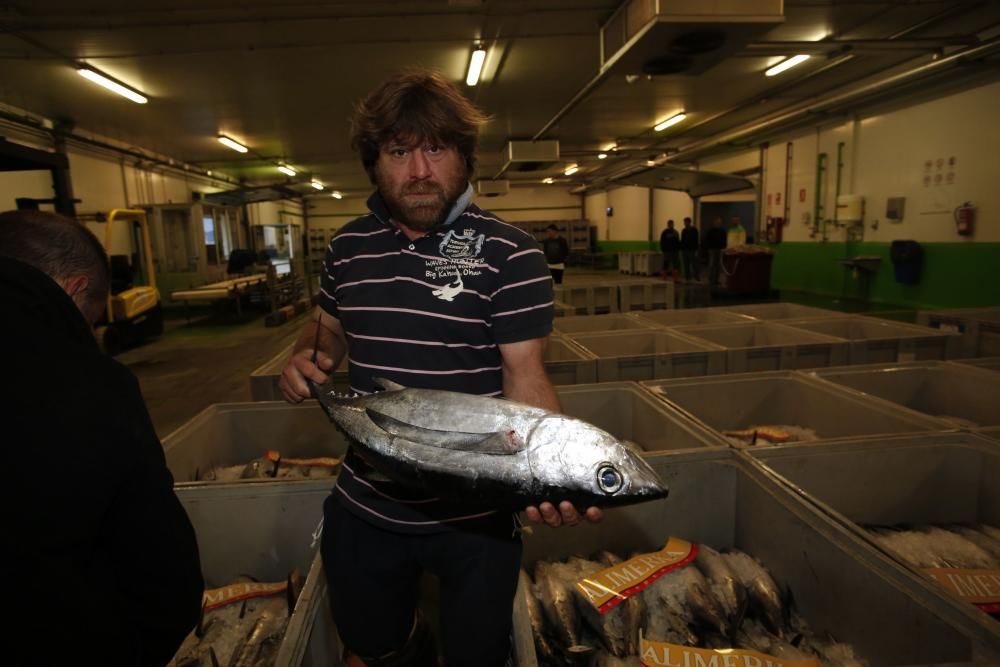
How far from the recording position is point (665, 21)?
455cm

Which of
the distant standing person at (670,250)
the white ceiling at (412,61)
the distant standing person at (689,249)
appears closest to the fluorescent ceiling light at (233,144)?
the white ceiling at (412,61)

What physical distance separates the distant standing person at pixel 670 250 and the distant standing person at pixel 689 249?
23 cm

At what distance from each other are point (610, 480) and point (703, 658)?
0.89 metres

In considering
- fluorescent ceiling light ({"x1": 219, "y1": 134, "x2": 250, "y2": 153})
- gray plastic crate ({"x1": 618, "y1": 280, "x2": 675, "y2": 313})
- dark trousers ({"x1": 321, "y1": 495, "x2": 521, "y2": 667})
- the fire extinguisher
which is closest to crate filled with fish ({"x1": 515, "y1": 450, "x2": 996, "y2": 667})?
dark trousers ({"x1": 321, "y1": 495, "x2": 521, "y2": 667})

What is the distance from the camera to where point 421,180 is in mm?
1246

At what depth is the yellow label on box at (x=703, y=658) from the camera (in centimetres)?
141

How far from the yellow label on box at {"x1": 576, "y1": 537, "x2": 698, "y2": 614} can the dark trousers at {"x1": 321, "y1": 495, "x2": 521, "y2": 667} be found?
19.3 inches

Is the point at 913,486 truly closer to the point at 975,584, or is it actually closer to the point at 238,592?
the point at 975,584

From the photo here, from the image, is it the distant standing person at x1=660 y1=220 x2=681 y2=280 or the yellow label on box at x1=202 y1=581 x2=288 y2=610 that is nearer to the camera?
the yellow label on box at x1=202 y1=581 x2=288 y2=610

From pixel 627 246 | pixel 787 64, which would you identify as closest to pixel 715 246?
pixel 787 64

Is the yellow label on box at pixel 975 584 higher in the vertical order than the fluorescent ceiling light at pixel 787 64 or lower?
lower

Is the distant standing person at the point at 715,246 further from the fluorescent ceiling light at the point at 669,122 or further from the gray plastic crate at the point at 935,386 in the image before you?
the gray plastic crate at the point at 935,386

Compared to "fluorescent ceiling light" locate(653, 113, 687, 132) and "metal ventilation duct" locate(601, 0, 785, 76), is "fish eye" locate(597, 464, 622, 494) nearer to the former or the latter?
"metal ventilation duct" locate(601, 0, 785, 76)

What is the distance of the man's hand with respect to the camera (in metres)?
0.91
